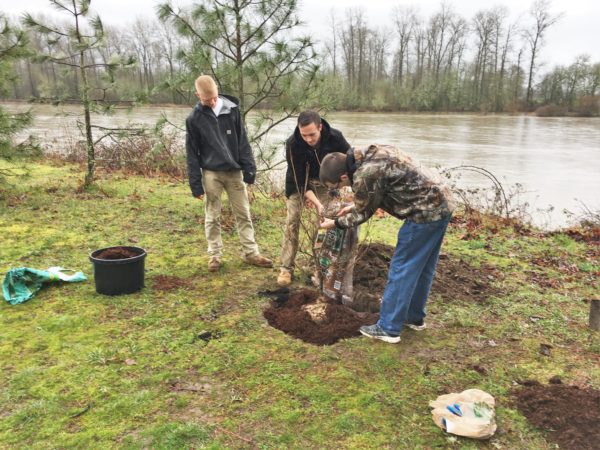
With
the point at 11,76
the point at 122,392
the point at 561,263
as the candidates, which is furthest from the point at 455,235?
the point at 11,76

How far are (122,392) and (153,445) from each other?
517 mm

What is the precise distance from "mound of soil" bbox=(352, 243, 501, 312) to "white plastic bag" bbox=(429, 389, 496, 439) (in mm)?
1317

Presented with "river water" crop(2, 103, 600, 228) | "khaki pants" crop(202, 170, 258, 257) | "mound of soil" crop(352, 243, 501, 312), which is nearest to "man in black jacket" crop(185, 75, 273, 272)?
"khaki pants" crop(202, 170, 258, 257)

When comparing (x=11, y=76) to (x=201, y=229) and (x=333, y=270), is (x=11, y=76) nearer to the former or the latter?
(x=201, y=229)

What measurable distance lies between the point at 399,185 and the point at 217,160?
2061 millimetres

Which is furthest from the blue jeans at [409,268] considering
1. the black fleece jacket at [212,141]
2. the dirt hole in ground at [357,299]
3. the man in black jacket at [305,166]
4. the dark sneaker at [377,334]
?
the black fleece jacket at [212,141]

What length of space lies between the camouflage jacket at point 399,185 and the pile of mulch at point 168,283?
204 centimetres

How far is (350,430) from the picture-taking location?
2.42 metres

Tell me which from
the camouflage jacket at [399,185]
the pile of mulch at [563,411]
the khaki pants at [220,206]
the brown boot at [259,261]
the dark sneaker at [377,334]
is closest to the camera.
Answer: the pile of mulch at [563,411]

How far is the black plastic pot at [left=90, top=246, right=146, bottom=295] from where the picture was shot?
3.79 m

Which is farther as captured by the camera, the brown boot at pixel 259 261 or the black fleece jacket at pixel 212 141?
the brown boot at pixel 259 261

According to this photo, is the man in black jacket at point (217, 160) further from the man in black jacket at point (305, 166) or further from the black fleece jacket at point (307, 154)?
the black fleece jacket at point (307, 154)

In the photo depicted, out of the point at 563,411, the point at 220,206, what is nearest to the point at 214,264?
the point at 220,206

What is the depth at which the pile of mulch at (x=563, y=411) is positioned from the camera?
2.36 metres
